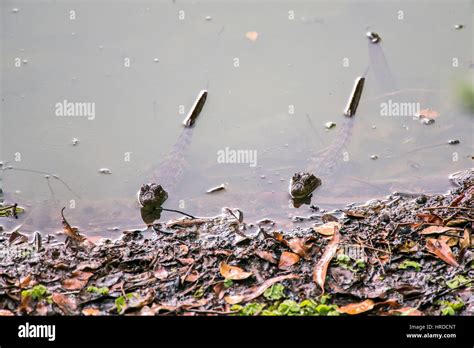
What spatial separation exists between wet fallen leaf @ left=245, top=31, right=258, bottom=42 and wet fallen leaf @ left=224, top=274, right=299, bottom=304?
3802 millimetres

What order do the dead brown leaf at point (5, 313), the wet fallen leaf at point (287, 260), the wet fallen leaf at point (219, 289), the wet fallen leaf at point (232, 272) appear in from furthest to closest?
the wet fallen leaf at point (287, 260) → the wet fallen leaf at point (232, 272) → the wet fallen leaf at point (219, 289) → the dead brown leaf at point (5, 313)

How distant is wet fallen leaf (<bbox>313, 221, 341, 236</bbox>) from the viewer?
3.93 m

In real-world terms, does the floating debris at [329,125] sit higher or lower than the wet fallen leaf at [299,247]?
higher

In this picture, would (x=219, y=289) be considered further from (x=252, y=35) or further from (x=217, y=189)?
(x=252, y=35)

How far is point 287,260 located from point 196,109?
8.24 feet

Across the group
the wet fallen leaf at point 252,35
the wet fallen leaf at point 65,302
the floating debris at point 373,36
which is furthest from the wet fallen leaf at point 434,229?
the wet fallen leaf at point 252,35

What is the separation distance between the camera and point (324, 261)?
3543mm

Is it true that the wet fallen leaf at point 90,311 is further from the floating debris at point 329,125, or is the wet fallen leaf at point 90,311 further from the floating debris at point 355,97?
the floating debris at point 355,97

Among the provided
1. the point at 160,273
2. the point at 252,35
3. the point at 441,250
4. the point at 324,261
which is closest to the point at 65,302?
the point at 160,273

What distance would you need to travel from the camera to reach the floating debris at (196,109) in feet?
18.0

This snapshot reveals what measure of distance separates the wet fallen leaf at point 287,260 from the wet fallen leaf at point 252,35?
355cm

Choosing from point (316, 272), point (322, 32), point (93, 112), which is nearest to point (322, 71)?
point (322, 32)

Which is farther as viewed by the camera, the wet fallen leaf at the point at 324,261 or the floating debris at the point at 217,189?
the floating debris at the point at 217,189
